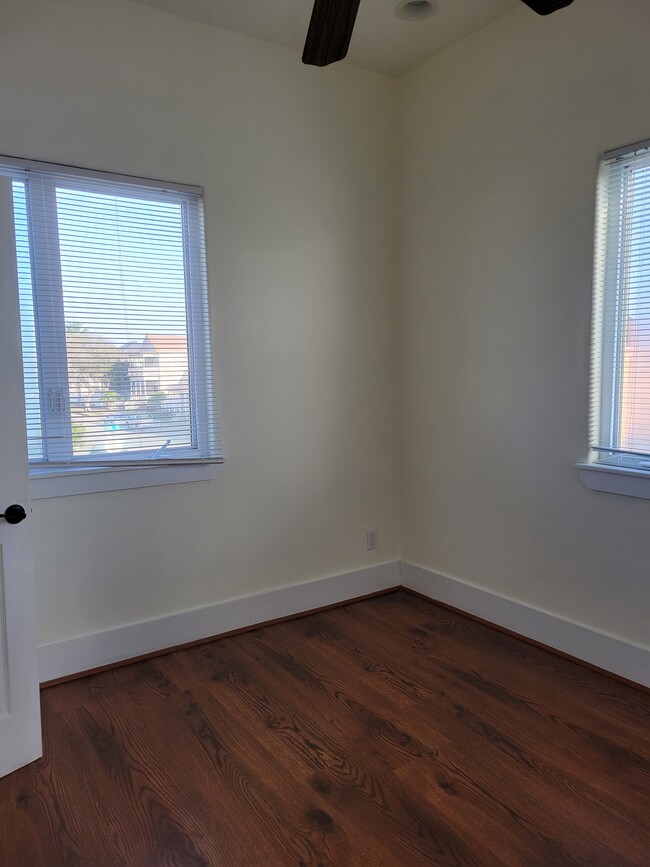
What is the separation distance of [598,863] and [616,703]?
0.86 metres

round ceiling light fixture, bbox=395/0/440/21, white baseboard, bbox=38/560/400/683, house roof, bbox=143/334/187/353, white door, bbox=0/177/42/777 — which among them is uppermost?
round ceiling light fixture, bbox=395/0/440/21

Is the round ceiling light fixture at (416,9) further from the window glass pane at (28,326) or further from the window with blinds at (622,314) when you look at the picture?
the window glass pane at (28,326)

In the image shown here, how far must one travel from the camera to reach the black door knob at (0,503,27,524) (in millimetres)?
1998

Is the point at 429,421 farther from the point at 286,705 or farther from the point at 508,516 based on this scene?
the point at 286,705

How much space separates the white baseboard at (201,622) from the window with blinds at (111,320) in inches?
29.9

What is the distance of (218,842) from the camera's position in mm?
1728

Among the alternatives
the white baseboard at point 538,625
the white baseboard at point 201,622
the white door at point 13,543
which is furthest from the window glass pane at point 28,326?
the white baseboard at point 538,625

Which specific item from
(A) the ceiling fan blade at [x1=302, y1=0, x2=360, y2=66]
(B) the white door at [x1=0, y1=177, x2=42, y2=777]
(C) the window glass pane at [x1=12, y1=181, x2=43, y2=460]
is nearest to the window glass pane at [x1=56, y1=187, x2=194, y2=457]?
(C) the window glass pane at [x1=12, y1=181, x2=43, y2=460]

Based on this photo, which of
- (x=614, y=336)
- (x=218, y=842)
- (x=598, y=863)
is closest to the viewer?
(x=598, y=863)

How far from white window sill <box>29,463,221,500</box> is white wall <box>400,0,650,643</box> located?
132cm

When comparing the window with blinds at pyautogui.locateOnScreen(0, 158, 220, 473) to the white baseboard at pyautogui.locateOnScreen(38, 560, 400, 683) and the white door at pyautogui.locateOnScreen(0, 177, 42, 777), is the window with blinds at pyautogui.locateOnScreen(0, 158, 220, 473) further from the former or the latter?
the white baseboard at pyautogui.locateOnScreen(38, 560, 400, 683)

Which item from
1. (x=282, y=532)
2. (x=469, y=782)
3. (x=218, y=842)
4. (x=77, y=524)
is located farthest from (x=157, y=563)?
(x=469, y=782)

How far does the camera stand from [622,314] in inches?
98.5

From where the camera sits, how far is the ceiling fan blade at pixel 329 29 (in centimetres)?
159
